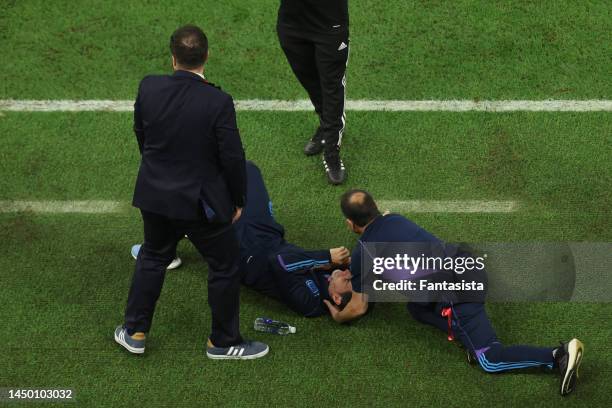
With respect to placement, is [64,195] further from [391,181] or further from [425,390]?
[425,390]

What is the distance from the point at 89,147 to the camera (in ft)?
22.5

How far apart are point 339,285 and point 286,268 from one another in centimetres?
36

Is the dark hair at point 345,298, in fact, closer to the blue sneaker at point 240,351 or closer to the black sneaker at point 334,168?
the blue sneaker at point 240,351

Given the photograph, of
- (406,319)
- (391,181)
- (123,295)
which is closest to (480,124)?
(391,181)

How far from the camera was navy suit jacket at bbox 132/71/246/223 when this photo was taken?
4.46 meters

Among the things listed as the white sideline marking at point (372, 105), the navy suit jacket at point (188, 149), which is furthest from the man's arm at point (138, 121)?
the white sideline marking at point (372, 105)

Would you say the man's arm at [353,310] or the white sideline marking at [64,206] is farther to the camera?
the white sideline marking at [64,206]

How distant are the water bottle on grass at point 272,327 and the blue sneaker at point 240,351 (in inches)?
6.3

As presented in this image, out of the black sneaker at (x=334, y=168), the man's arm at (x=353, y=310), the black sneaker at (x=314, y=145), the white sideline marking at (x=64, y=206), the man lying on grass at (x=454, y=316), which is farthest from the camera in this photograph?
the black sneaker at (x=314, y=145)

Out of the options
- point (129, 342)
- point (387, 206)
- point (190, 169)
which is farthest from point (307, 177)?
point (190, 169)

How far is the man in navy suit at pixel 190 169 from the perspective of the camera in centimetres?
447

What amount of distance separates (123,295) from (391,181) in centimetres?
218

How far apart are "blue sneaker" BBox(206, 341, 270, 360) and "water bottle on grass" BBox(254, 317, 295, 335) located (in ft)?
0.52

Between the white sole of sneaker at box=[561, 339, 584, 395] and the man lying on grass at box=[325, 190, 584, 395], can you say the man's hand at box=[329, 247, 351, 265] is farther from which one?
the white sole of sneaker at box=[561, 339, 584, 395]
